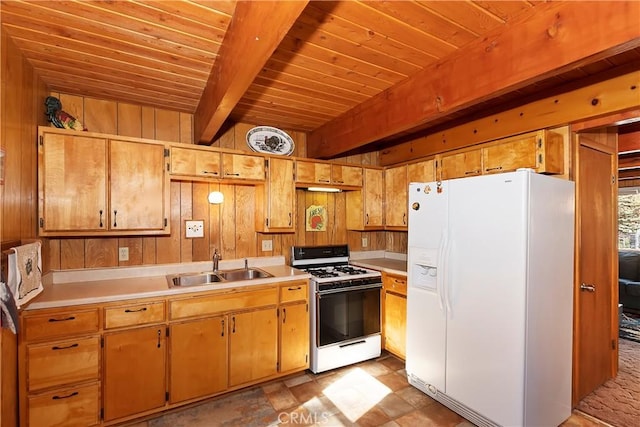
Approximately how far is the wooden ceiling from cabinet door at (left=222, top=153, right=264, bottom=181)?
1.15 feet

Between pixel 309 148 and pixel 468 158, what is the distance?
1668 millimetres

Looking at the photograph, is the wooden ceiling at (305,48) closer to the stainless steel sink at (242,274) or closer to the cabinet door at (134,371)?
the stainless steel sink at (242,274)

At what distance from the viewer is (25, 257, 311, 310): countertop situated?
1980mm

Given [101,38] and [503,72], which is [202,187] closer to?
[101,38]

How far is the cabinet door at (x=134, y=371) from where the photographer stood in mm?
2039

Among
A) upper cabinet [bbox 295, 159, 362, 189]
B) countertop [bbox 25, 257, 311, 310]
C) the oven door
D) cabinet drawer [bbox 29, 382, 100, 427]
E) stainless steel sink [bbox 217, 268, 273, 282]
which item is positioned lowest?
cabinet drawer [bbox 29, 382, 100, 427]

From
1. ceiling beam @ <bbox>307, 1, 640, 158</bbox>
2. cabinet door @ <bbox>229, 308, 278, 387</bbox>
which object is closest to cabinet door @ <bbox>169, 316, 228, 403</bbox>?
cabinet door @ <bbox>229, 308, 278, 387</bbox>

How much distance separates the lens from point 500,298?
1990 mm

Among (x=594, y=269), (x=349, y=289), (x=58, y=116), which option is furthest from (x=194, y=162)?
(x=594, y=269)

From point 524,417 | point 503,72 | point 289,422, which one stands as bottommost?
point 289,422

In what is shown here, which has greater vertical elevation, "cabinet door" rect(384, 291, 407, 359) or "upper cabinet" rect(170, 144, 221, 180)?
"upper cabinet" rect(170, 144, 221, 180)

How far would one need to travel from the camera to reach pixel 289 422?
2170 millimetres

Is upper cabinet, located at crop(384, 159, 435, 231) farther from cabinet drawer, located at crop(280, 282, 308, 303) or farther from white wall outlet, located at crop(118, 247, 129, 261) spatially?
white wall outlet, located at crop(118, 247, 129, 261)

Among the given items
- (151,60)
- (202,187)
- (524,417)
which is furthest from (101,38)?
(524,417)
